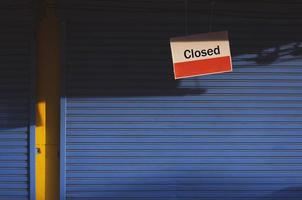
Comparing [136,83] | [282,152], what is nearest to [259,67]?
[282,152]

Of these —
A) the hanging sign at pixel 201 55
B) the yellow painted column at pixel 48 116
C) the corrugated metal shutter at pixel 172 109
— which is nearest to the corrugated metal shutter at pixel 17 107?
the yellow painted column at pixel 48 116

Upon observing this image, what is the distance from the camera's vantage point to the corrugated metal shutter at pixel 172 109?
22.9 feet

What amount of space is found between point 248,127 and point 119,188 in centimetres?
179

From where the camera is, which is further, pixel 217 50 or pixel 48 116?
pixel 48 116

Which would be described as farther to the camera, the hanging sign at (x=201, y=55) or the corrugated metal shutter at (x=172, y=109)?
the corrugated metal shutter at (x=172, y=109)

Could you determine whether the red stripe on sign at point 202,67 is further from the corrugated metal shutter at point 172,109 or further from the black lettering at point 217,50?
the corrugated metal shutter at point 172,109

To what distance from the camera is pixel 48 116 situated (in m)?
7.13

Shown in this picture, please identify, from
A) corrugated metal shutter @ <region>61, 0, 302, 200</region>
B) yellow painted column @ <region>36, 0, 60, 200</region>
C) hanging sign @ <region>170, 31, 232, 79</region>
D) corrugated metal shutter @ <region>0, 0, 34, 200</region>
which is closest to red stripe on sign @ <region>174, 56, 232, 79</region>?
hanging sign @ <region>170, 31, 232, 79</region>

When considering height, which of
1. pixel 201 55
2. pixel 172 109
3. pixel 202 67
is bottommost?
pixel 172 109

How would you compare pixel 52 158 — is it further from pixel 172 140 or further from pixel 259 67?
pixel 259 67

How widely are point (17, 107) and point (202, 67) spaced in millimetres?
2358

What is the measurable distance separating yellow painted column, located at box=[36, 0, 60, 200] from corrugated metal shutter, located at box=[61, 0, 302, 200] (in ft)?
0.78

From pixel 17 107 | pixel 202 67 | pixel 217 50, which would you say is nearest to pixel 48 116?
pixel 17 107

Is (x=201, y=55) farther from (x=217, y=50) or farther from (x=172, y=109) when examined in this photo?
(x=172, y=109)
